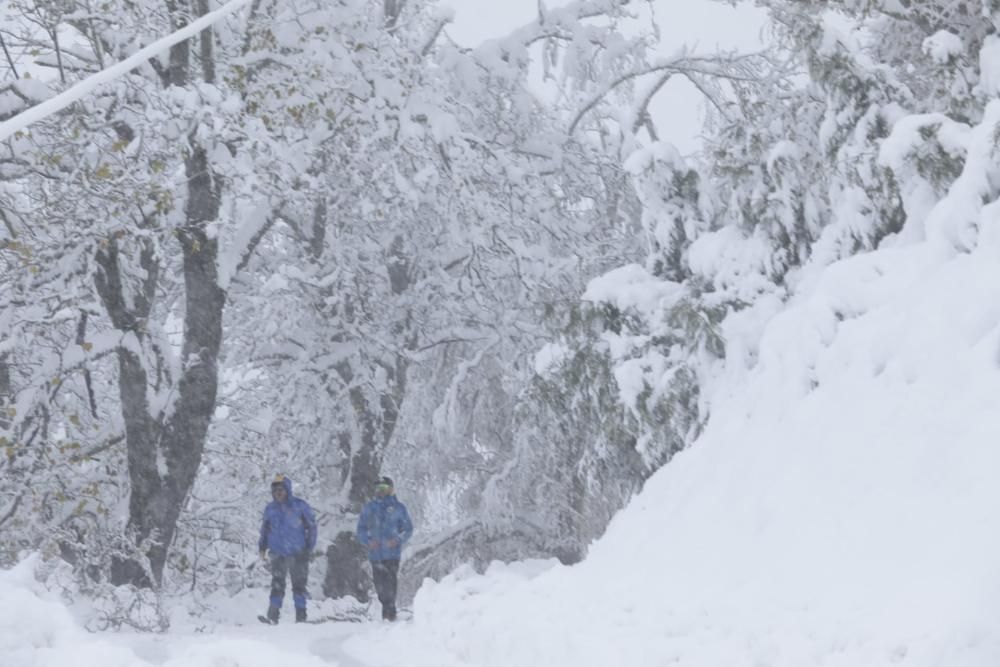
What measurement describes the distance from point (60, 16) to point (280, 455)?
7.23 metres

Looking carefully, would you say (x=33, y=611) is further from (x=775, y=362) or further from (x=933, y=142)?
(x=933, y=142)

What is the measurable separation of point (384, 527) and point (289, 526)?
0.95m

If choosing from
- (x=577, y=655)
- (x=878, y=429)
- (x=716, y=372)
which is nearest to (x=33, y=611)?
(x=577, y=655)

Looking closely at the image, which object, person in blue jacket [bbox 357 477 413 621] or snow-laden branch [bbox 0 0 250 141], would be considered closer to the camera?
snow-laden branch [bbox 0 0 250 141]

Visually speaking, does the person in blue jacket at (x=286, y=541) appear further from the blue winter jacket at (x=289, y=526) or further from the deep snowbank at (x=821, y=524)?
the deep snowbank at (x=821, y=524)

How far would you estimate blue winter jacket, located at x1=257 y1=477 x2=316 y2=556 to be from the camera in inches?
500

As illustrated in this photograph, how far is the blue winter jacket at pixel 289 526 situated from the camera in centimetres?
1270

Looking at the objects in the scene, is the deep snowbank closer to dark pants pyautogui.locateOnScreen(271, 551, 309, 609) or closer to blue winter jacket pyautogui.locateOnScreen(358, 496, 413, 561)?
blue winter jacket pyautogui.locateOnScreen(358, 496, 413, 561)

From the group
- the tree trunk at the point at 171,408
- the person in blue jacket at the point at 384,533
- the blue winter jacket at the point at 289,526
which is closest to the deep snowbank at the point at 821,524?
the person in blue jacket at the point at 384,533

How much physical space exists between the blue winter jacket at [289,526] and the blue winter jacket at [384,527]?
1.78ft

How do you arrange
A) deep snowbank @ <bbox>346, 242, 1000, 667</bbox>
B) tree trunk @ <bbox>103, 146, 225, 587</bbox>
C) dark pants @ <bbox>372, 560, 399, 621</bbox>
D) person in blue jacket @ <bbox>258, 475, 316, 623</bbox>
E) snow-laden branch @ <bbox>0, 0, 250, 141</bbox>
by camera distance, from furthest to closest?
tree trunk @ <bbox>103, 146, 225, 587</bbox> → dark pants @ <bbox>372, 560, 399, 621</bbox> → person in blue jacket @ <bbox>258, 475, 316, 623</bbox> → deep snowbank @ <bbox>346, 242, 1000, 667</bbox> → snow-laden branch @ <bbox>0, 0, 250, 141</bbox>

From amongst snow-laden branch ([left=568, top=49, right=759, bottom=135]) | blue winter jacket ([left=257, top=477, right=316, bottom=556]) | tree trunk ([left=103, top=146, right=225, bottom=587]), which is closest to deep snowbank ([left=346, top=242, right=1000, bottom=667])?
blue winter jacket ([left=257, top=477, right=316, bottom=556])

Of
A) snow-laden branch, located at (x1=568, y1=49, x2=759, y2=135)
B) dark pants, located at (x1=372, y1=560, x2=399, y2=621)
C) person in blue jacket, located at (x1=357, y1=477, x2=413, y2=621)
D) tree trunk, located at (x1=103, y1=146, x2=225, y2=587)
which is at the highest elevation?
snow-laden branch, located at (x1=568, y1=49, x2=759, y2=135)

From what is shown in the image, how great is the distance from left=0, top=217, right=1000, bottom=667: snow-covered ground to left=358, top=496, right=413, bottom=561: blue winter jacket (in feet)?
6.86
